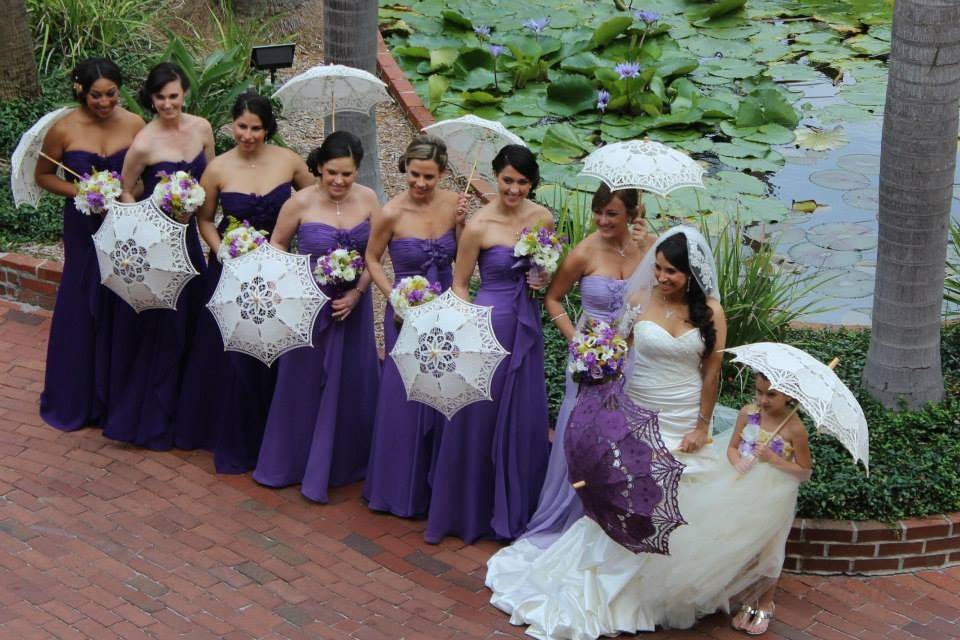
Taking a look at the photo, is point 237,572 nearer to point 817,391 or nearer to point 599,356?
point 599,356

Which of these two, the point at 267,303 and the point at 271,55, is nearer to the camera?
the point at 267,303

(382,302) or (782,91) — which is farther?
(782,91)

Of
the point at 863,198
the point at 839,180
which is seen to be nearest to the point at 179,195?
the point at 863,198

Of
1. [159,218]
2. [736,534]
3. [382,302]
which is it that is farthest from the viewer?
[382,302]

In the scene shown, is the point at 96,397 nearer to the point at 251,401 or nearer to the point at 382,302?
the point at 251,401

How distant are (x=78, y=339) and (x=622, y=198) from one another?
3316 mm

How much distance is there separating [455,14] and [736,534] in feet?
29.2

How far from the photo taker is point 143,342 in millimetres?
7672

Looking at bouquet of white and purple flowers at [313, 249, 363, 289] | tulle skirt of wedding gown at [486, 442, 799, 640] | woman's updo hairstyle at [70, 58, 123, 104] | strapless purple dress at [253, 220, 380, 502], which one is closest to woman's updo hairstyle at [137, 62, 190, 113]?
woman's updo hairstyle at [70, 58, 123, 104]

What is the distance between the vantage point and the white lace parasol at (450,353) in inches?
249

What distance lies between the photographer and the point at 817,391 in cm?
573

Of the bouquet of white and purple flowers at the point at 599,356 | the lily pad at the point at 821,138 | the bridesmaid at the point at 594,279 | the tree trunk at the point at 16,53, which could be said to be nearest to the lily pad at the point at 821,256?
the lily pad at the point at 821,138

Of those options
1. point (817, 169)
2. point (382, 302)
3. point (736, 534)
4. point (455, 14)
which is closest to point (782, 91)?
point (817, 169)

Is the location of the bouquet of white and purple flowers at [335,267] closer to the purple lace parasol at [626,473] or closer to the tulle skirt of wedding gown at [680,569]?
the purple lace parasol at [626,473]
